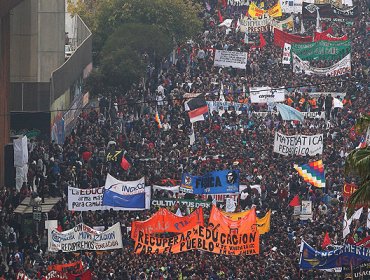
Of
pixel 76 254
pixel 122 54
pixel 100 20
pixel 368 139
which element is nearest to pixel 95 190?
pixel 76 254

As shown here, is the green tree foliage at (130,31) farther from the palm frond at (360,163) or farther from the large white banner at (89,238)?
the palm frond at (360,163)

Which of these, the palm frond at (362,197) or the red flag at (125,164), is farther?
the red flag at (125,164)

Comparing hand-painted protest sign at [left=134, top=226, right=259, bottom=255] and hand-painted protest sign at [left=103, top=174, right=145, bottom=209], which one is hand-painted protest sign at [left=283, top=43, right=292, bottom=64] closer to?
hand-painted protest sign at [left=103, top=174, right=145, bottom=209]

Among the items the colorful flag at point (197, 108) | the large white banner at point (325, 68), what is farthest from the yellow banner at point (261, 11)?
the colorful flag at point (197, 108)

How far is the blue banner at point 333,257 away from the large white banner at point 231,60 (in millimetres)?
31203

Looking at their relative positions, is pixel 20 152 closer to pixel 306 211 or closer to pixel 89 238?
pixel 306 211

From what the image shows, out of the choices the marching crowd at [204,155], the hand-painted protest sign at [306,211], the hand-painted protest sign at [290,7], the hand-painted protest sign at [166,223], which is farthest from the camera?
the hand-painted protest sign at [290,7]

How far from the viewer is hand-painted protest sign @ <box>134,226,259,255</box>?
3841 centimetres

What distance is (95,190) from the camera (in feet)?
139

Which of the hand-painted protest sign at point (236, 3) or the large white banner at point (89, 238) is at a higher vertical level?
the hand-painted protest sign at point (236, 3)

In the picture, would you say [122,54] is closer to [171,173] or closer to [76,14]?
[76,14]

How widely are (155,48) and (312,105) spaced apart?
35.8ft

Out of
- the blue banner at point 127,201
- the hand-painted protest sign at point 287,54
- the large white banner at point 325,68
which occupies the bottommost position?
the blue banner at point 127,201

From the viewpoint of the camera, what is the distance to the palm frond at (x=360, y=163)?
90.9ft
